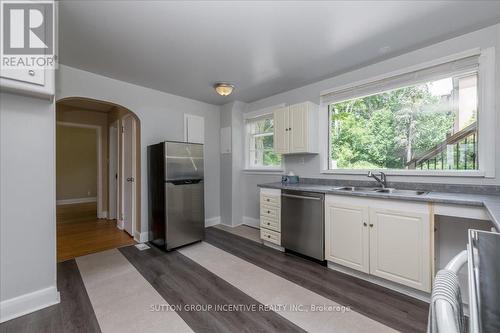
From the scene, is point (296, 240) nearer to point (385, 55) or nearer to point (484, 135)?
point (484, 135)

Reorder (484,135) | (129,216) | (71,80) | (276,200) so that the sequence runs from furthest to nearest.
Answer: (129,216) → (276,200) → (71,80) → (484,135)

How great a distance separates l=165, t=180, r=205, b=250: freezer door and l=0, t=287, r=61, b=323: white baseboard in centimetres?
129

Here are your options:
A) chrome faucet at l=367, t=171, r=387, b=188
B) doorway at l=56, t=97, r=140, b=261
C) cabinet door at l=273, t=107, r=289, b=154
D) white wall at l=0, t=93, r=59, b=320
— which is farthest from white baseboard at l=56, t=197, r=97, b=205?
chrome faucet at l=367, t=171, r=387, b=188

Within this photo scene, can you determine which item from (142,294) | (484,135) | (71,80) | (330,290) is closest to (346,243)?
(330,290)

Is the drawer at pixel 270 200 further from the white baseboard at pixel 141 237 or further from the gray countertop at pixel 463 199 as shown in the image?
the white baseboard at pixel 141 237

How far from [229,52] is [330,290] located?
265 cm

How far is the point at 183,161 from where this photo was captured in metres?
3.26

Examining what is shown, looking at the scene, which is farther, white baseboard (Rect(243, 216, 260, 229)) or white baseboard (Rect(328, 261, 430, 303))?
Result: white baseboard (Rect(243, 216, 260, 229))

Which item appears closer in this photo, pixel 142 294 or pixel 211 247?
pixel 142 294

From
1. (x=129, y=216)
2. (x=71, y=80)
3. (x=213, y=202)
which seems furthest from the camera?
(x=213, y=202)

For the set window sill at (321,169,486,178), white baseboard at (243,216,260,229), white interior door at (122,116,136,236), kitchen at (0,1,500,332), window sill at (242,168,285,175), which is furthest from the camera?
white baseboard at (243,216,260,229)

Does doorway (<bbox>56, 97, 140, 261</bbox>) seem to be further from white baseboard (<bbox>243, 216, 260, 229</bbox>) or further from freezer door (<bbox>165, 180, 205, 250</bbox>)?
white baseboard (<bbox>243, 216, 260, 229</bbox>)

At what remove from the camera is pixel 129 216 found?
3820 millimetres

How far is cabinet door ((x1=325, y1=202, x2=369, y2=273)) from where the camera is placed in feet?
7.49
